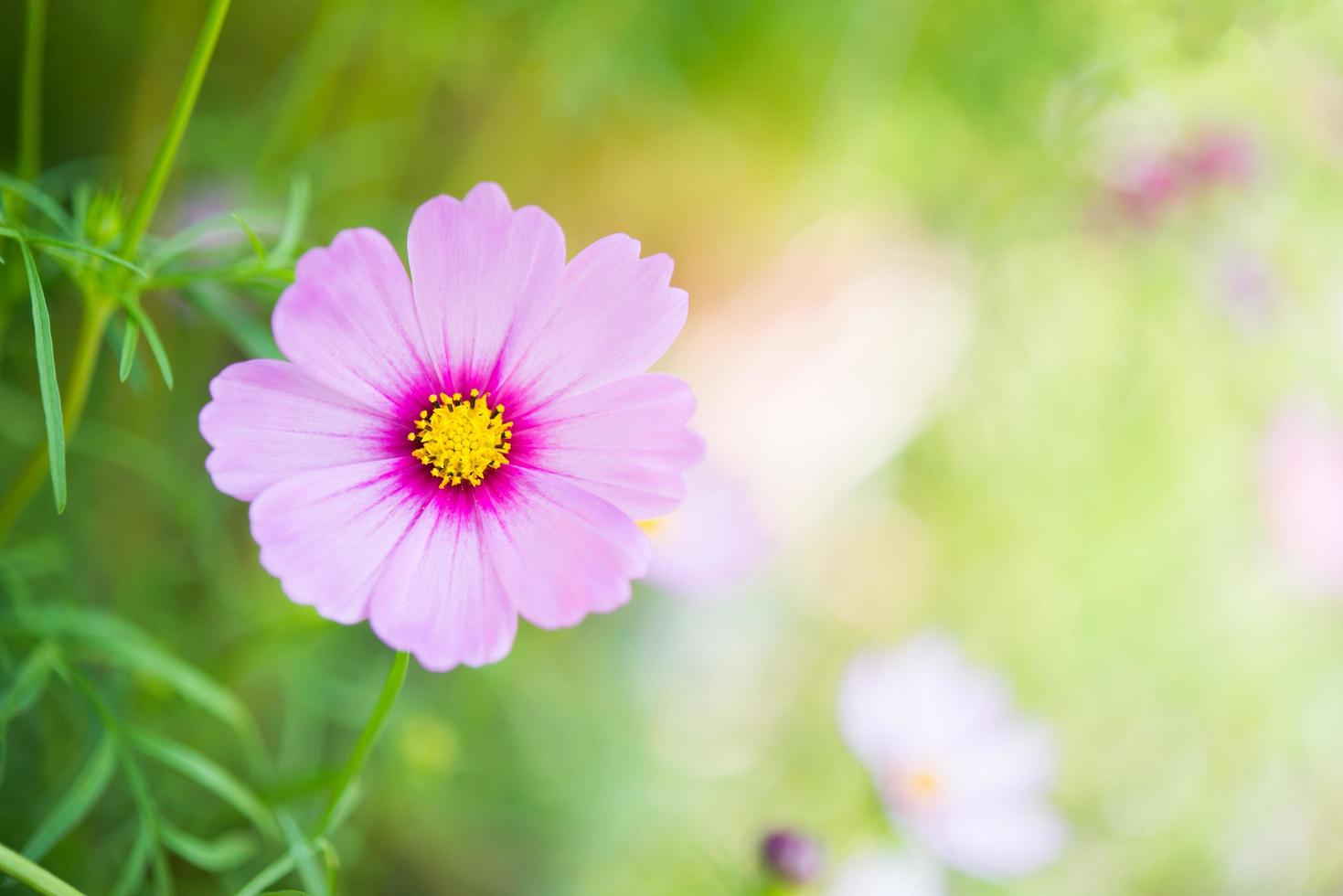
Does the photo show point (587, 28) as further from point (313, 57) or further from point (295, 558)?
point (295, 558)

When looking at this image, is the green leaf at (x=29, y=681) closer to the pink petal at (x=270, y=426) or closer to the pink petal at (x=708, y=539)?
the pink petal at (x=270, y=426)

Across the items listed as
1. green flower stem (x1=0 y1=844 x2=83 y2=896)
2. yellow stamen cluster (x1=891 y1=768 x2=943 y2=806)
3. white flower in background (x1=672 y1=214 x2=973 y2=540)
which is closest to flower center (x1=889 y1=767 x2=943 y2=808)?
yellow stamen cluster (x1=891 y1=768 x2=943 y2=806)

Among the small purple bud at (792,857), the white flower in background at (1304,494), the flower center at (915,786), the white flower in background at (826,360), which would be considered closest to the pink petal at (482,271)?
the small purple bud at (792,857)

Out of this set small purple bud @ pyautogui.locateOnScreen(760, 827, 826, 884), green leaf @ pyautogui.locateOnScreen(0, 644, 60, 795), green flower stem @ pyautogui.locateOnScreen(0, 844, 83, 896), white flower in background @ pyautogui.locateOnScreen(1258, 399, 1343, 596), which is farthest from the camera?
white flower in background @ pyautogui.locateOnScreen(1258, 399, 1343, 596)

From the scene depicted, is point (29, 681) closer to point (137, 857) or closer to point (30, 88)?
point (137, 857)

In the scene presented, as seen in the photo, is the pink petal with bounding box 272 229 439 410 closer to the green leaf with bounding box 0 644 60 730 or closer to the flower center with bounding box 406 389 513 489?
the flower center with bounding box 406 389 513 489
